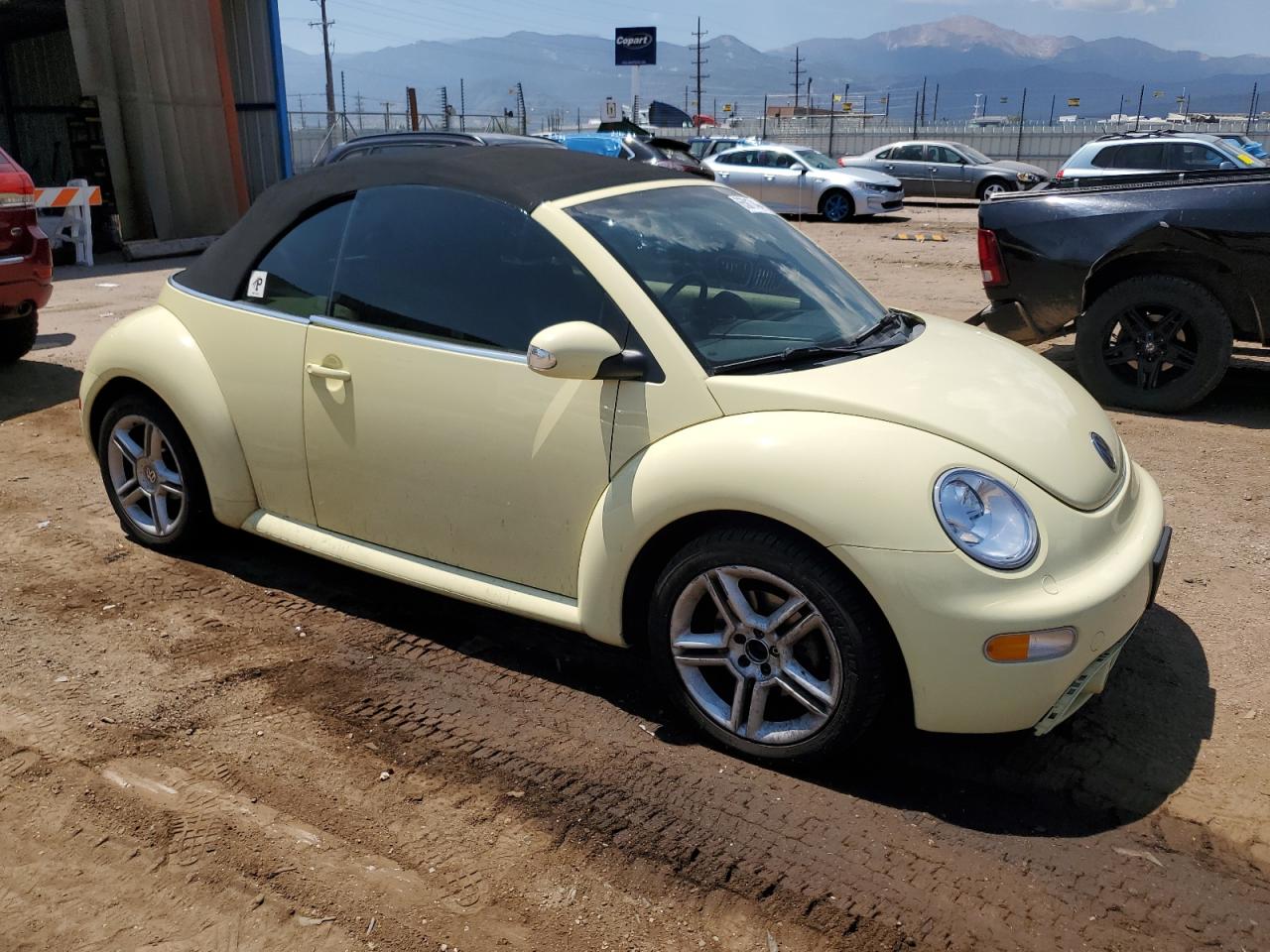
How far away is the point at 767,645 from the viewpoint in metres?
3.05

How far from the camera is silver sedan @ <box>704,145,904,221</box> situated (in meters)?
21.0

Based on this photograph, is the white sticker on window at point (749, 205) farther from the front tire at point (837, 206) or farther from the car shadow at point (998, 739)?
the front tire at point (837, 206)

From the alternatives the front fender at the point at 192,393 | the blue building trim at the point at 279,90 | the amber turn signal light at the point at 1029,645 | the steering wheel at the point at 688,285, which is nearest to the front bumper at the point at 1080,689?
the amber turn signal light at the point at 1029,645

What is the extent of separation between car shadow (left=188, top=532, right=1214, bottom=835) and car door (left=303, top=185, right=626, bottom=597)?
46cm

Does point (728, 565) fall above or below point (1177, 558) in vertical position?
above

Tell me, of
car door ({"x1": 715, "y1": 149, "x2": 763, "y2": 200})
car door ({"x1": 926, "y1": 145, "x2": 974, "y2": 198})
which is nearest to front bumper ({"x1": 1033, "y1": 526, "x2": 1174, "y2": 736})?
car door ({"x1": 715, "y1": 149, "x2": 763, "y2": 200})

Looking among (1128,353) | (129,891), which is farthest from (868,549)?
(1128,353)

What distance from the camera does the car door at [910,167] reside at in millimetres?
25984

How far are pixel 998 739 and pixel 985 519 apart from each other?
0.89 metres

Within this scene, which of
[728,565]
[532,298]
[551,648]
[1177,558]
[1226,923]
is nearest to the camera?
[1226,923]

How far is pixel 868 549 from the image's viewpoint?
9.23 feet

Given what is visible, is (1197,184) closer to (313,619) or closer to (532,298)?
(532,298)

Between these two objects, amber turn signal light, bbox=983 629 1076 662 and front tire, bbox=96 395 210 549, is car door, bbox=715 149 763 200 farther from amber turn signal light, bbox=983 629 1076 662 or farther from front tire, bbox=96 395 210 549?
amber turn signal light, bbox=983 629 1076 662

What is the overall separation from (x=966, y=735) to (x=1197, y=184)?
5.03 metres
